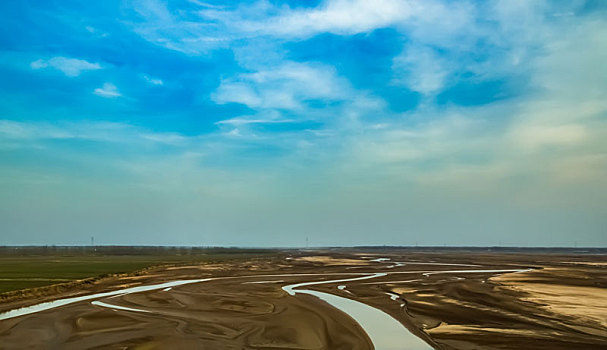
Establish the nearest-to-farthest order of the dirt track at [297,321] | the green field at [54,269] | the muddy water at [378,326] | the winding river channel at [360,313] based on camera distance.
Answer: the dirt track at [297,321]
the muddy water at [378,326]
the winding river channel at [360,313]
the green field at [54,269]

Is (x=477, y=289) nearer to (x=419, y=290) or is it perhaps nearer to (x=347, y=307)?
(x=419, y=290)

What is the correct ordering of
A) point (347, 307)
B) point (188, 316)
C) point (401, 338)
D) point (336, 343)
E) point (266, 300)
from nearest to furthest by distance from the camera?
point (336, 343)
point (401, 338)
point (188, 316)
point (347, 307)
point (266, 300)

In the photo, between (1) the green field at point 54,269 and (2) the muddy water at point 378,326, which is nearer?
(2) the muddy water at point 378,326

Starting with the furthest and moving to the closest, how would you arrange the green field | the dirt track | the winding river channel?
the green field, the winding river channel, the dirt track

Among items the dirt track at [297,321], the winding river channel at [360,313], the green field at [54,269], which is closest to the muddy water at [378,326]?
the winding river channel at [360,313]

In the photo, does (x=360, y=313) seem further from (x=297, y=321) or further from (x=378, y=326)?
(x=297, y=321)

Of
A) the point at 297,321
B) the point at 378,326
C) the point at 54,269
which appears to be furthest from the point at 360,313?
the point at 54,269

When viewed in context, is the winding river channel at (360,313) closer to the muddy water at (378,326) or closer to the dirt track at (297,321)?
the muddy water at (378,326)

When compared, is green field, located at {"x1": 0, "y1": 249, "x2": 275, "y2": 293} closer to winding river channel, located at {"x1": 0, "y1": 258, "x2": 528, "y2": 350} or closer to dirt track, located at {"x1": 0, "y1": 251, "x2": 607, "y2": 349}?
winding river channel, located at {"x1": 0, "y1": 258, "x2": 528, "y2": 350}

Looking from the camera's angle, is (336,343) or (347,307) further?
(347,307)

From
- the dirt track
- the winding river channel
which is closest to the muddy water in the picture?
the winding river channel

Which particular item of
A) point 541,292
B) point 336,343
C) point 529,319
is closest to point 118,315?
point 336,343
